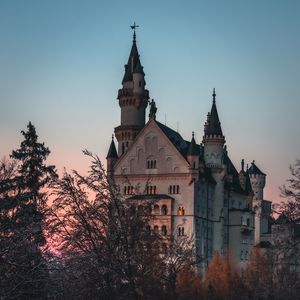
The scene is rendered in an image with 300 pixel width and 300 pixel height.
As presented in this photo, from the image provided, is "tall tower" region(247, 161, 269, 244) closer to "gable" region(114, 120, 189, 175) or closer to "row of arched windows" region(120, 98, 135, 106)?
"row of arched windows" region(120, 98, 135, 106)

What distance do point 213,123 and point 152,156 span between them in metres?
11.3

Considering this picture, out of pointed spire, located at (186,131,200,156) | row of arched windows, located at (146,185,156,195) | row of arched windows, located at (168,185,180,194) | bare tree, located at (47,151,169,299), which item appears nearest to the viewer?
bare tree, located at (47,151,169,299)

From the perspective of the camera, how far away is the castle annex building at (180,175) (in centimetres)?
11244

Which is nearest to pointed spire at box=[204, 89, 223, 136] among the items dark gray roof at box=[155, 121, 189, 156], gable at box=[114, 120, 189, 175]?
dark gray roof at box=[155, 121, 189, 156]

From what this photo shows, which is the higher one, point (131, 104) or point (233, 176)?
point (131, 104)

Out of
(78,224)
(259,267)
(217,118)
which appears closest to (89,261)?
(78,224)

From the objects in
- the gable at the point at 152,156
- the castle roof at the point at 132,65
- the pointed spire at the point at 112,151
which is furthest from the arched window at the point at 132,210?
the castle roof at the point at 132,65

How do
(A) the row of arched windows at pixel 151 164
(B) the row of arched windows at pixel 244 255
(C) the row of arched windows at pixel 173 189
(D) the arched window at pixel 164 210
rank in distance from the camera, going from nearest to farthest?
(D) the arched window at pixel 164 210, (C) the row of arched windows at pixel 173 189, (A) the row of arched windows at pixel 151 164, (B) the row of arched windows at pixel 244 255

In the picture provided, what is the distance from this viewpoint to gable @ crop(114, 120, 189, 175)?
376 ft

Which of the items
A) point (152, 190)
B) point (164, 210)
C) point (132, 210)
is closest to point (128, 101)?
point (152, 190)

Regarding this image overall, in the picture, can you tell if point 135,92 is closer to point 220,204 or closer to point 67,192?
point 220,204

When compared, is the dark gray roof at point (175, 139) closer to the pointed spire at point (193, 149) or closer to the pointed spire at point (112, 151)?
the pointed spire at point (193, 149)

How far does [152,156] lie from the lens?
11588 centimetres

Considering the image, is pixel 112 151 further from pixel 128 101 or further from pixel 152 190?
pixel 152 190
